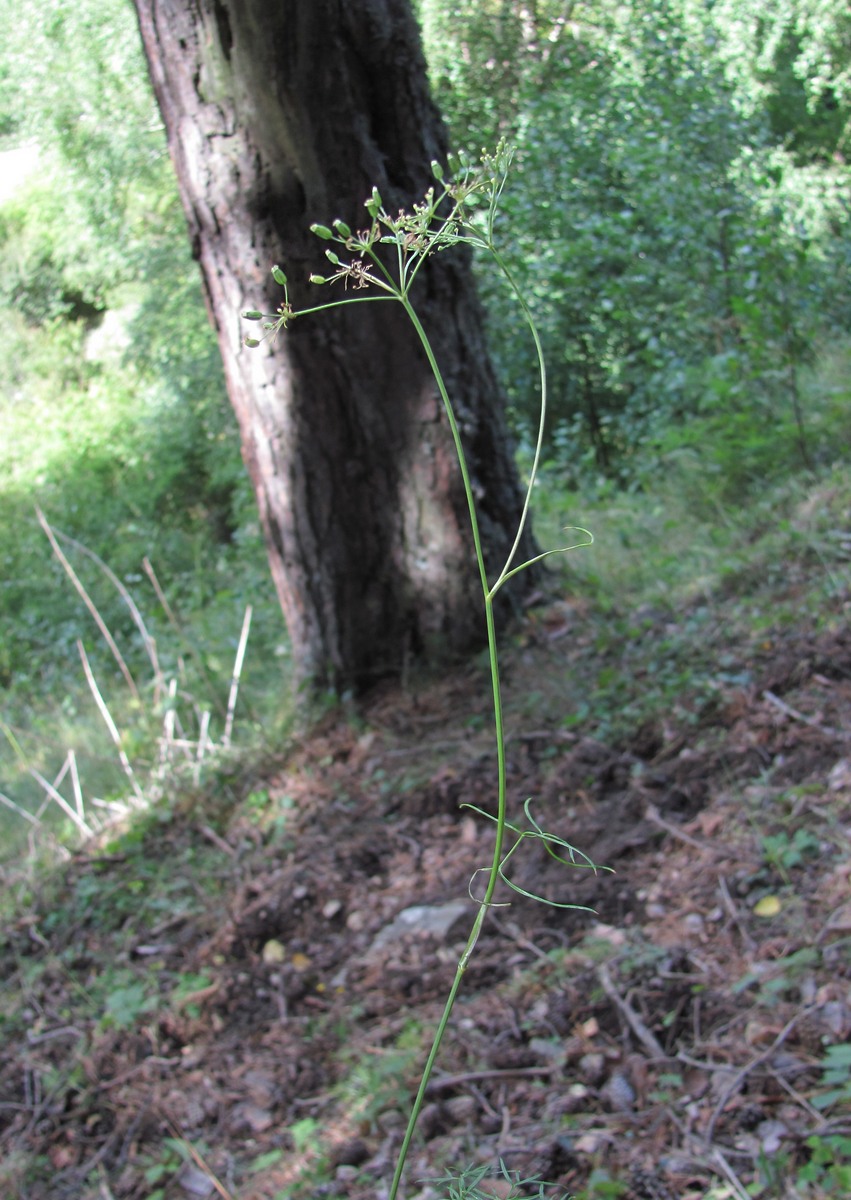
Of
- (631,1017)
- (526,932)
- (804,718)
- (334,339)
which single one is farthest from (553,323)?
(631,1017)

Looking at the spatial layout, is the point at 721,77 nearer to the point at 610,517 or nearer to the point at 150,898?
the point at 610,517

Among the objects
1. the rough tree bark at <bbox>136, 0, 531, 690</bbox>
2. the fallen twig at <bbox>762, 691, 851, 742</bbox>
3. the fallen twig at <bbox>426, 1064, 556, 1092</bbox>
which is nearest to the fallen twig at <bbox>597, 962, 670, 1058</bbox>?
the fallen twig at <bbox>426, 1064, 556, 1092</bbox>

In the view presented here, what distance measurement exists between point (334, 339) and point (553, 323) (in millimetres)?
4286

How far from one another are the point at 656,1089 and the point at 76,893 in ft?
7.15

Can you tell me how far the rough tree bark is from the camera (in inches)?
126

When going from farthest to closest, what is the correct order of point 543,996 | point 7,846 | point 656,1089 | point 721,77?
1. point 721,77
2. point 7,846
3. point 543,996
4. point 656,1089

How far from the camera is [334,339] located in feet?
11.1

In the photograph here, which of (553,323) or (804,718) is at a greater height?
(553,323)

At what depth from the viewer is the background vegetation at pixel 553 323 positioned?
4520 mm

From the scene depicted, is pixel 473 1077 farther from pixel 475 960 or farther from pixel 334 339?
pixel 334 339

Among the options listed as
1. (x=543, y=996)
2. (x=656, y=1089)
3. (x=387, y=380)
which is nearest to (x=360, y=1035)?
(x=543, y=996)

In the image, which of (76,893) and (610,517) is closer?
(76,893)

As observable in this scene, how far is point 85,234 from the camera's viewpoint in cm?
1112

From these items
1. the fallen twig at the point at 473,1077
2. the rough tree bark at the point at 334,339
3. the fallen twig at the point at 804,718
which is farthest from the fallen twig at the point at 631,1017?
the rough tree bark at the point at 334,339
